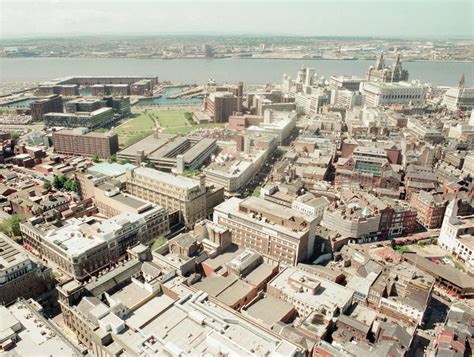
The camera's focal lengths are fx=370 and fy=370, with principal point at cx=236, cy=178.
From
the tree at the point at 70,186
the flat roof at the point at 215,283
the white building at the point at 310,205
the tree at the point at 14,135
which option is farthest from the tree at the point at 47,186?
the white building at the point at 310,205

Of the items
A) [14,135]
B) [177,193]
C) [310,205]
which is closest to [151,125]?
[14,135]

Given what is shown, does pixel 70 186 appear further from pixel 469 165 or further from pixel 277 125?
pixel 469 165

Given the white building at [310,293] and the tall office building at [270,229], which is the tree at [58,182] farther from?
the white building at [310,293]

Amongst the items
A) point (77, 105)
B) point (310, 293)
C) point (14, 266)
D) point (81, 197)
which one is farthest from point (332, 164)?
point (77, 105)

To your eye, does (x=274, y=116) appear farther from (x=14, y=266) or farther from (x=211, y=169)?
(x=14, y=266)

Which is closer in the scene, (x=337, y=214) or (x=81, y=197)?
(x=337, y=214)

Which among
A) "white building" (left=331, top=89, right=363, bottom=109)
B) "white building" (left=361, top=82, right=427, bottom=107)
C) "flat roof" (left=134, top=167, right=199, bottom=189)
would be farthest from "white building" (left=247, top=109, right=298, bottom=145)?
"white building" (left=361, top=82, right=427, bottom=107)
